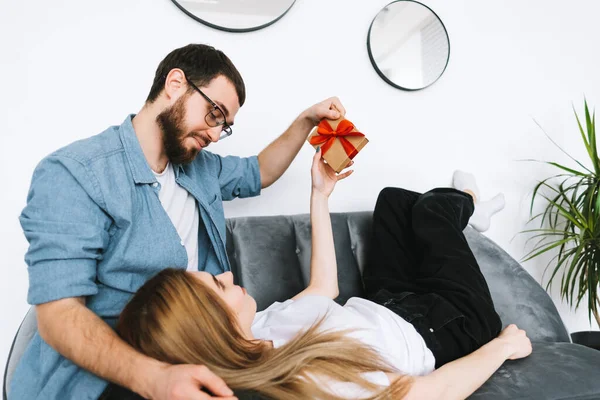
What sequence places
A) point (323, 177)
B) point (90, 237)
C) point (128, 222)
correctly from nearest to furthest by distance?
point (90, 237), point (128, 222), point (323, 177)

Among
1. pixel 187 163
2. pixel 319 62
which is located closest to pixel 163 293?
pixel 187 163

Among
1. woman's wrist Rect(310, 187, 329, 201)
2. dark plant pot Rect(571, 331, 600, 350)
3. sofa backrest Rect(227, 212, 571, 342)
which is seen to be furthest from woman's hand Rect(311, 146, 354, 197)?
dark plant pot Rect(571, 331, 600, 350)

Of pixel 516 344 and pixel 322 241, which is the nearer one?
pixel 516 344

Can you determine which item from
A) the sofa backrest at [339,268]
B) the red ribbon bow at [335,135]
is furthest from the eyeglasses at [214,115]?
the sofa backrest at [339,268]

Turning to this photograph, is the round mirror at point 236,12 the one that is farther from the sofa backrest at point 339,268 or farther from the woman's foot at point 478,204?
the woman's foot at point 478,204

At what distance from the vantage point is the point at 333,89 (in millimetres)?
2182

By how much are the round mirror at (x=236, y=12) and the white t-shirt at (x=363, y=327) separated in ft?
4.04

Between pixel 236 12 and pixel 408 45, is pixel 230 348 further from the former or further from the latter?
pixel 408 45

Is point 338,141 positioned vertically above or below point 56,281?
above

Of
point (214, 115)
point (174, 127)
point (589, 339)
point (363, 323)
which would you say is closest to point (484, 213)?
point (589, 339)

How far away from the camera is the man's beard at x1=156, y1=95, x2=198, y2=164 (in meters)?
1.36

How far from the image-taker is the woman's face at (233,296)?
44.2 inches

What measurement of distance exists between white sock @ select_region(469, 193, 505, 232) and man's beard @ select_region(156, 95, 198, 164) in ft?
4.50

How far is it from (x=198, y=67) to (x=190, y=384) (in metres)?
0.95
